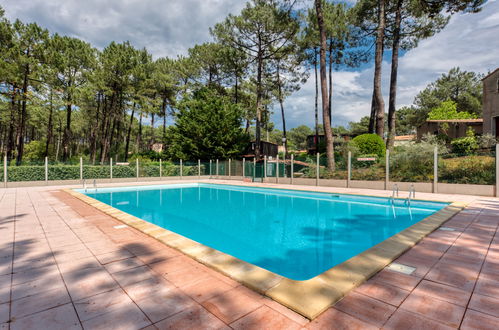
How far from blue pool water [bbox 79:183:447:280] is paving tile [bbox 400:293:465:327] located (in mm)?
1663

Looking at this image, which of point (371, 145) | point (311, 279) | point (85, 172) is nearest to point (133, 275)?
point (311, 279)

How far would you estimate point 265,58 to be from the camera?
2223 cm

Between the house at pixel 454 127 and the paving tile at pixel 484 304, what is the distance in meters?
25.6

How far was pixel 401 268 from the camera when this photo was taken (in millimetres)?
2793

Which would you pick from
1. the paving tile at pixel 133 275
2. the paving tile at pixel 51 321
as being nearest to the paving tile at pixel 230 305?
the paving tile at pixel 133 275

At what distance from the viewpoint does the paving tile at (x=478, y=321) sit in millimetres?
1718

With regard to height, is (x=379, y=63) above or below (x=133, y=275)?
above

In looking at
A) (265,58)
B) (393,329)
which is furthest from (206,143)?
(393,329)

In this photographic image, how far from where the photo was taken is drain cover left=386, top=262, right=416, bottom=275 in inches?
106

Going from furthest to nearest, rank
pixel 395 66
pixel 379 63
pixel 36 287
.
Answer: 1. pixel 395 66
2. pixel 379 63
3. pixel 36 287

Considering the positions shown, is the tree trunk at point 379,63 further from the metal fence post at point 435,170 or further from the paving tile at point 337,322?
the paving tile at point 337,322

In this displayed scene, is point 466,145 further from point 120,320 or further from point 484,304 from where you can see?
point 120,320

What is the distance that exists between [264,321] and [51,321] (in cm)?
163

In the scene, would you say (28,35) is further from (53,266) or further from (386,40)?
(386,40)
